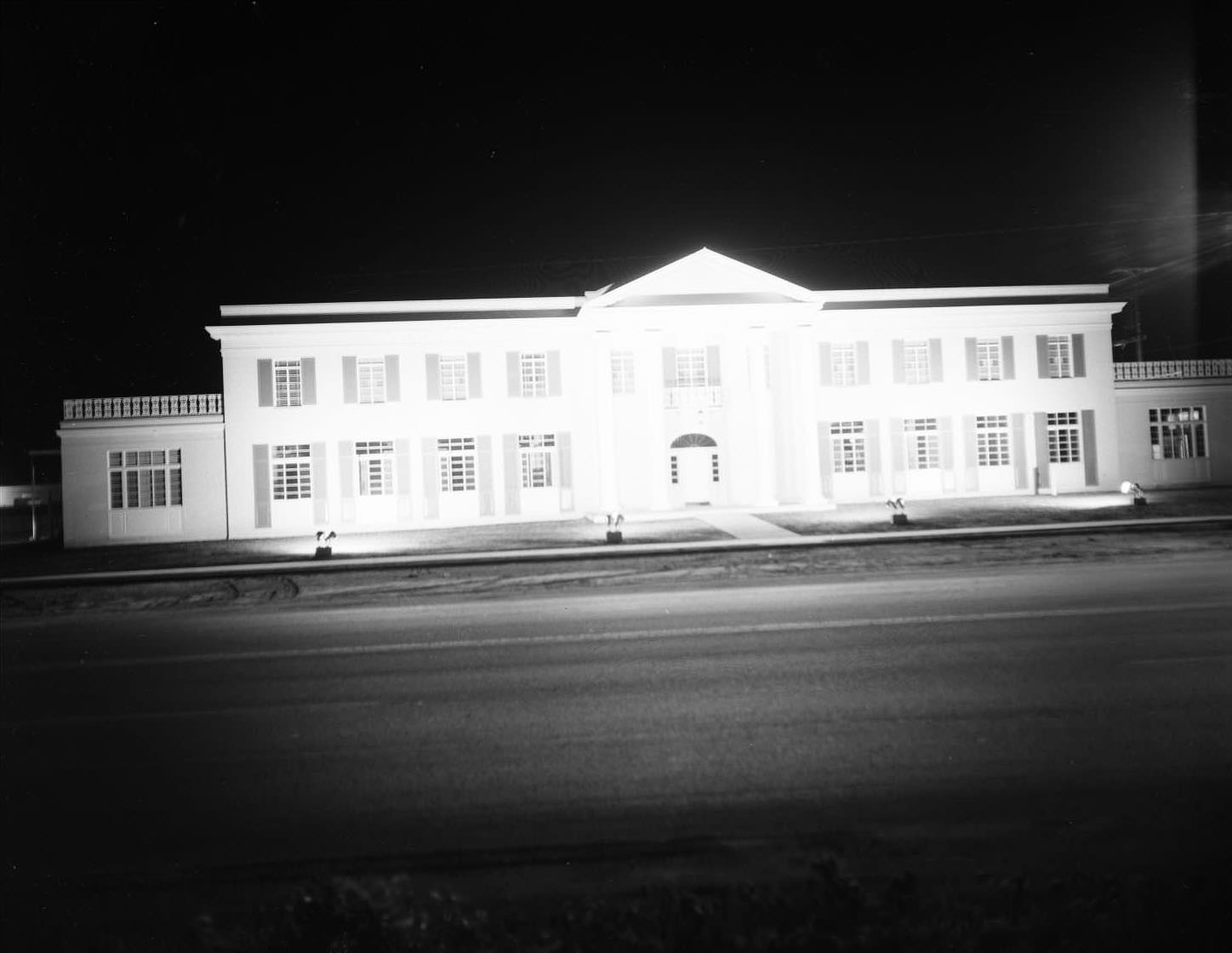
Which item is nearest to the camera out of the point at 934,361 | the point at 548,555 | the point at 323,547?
the point at 548,555

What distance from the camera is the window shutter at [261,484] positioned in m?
23.8

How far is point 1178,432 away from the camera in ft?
88.3

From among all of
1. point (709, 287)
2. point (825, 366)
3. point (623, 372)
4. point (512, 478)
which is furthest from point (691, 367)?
point (512, 478)

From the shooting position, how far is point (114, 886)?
12.5ft

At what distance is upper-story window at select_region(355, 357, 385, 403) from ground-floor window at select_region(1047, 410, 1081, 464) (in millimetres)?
20894

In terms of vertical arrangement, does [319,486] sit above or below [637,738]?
above

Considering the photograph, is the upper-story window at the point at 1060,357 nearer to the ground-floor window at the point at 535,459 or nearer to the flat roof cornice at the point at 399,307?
the flat roof cornice at the point at 399,307

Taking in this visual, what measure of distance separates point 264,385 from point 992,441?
22.5 metres

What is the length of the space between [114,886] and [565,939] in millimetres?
2215

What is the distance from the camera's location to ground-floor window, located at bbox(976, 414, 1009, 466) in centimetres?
2588

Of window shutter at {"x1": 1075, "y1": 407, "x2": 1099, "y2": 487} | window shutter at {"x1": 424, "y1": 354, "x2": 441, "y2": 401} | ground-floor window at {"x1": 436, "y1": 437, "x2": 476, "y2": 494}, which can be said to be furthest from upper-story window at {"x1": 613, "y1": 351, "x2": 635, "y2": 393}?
window shutter at {"x1": 1075, "y1": 407, "x2": 1099, "y2": 487}

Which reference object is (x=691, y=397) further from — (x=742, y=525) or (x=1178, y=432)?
(x=1178, y=432)

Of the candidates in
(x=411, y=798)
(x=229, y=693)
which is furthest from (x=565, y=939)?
(x=229, y=693)

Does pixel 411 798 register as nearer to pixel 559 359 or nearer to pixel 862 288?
pixel 559 359
